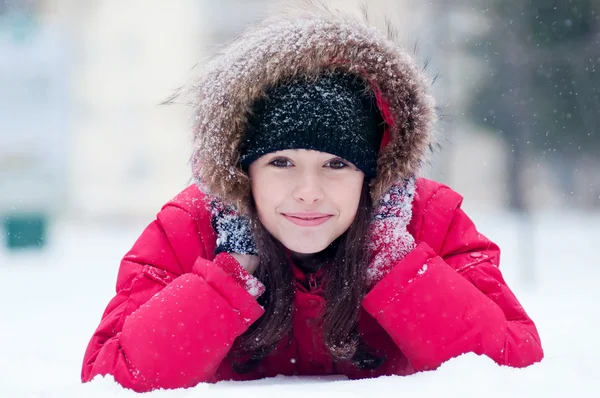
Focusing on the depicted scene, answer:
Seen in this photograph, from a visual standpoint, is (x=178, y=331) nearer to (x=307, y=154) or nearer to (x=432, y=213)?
(x=307, y=154)

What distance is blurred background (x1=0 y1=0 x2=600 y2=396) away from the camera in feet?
15.1

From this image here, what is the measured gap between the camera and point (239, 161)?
1.86m

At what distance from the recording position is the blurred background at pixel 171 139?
4.61 metres

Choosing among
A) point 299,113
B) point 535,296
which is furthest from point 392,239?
point 535,296

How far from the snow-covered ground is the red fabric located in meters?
0.07

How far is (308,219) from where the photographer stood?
70.2 inches

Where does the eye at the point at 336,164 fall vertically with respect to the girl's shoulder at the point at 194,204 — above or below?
above

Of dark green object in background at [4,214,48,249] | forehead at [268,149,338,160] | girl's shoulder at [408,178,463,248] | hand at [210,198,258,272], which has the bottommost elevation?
dark green object in background at [4,214,48,249]

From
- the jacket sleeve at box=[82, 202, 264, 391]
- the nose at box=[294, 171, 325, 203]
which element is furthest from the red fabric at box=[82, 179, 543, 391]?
the nose at box=[294, 171, 325, 203]

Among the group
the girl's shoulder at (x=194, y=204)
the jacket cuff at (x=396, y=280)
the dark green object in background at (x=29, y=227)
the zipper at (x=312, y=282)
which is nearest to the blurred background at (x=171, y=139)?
the dark green object in background at (x=29, y=227)

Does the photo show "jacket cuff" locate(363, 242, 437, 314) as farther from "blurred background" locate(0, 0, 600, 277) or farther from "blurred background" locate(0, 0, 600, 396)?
"blurred background" locate(0, 0, 600, 277)

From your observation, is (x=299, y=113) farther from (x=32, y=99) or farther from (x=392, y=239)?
(x=32, y=99)

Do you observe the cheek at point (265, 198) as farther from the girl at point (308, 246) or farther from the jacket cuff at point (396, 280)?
the jacket cuff at point (396, 280)

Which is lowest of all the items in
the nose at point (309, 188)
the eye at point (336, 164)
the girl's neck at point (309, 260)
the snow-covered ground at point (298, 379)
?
the snow-covered ground at point (298, 379)
